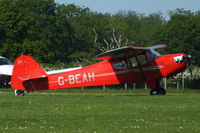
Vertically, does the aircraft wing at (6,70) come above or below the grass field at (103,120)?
above

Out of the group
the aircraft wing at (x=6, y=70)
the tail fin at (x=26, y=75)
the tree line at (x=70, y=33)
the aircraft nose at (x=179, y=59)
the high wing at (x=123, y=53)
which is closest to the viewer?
the high wing at (x=123, y=53)

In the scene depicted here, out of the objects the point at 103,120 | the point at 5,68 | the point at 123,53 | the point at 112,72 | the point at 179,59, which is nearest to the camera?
the point at 103,120

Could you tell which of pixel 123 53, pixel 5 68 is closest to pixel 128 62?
pixel 123 53

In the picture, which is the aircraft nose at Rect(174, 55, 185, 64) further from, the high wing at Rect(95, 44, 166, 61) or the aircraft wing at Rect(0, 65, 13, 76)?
the aircraft wing at Rect(0, 65, 13, 76)

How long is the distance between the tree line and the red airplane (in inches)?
1307

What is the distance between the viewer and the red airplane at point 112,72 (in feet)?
Result: 81.9

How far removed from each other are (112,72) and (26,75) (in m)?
4.73

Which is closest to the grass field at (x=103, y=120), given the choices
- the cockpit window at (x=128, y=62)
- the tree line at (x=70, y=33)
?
the cockpit window at (x=128, y=62)

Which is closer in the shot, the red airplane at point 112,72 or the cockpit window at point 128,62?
the red airplane at point 112,72

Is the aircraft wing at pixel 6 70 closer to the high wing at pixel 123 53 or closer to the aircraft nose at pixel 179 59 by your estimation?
the high wing at pixel 123 53

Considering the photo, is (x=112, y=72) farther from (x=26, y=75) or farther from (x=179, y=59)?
(x=26, y=75)

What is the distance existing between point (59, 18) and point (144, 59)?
67.4m

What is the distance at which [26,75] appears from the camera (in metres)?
25.1

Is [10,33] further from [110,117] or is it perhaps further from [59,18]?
[110,117]
